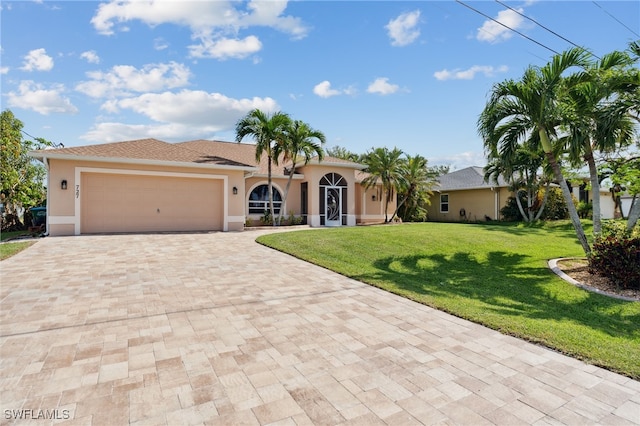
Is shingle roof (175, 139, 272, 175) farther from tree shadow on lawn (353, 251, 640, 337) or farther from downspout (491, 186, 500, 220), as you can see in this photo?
downspout (491, 186, 500, 220)

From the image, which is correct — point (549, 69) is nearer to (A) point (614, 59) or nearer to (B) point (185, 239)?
(A) point (614, 59)

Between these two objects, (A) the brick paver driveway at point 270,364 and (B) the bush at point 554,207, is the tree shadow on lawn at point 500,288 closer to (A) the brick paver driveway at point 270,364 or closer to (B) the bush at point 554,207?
(A) the brick paver driveway at point 270,364

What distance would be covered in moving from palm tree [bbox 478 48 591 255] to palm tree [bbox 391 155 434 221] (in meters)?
11.8

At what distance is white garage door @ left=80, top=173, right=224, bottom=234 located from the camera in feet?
48.2

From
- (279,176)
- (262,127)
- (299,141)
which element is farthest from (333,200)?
(262,127)

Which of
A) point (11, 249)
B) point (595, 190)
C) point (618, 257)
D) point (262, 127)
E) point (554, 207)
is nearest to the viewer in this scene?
point (618, 257)

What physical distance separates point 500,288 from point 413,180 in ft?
53.4

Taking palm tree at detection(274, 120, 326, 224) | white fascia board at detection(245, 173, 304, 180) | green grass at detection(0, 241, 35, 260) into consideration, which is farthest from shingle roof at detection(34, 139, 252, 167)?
green grass at detection(0, 241, 35, 260)

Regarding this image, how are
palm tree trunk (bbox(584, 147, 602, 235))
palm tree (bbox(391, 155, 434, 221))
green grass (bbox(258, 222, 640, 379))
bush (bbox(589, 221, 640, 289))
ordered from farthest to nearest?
palm tree (bbox(391, 155, 434, 221)) < palm tree trunk (bbox(584, 147, 602, 235)) < bush (bbox(589, 221, 640, 289)) < green grass (bbox(258, 222, 640, 379))

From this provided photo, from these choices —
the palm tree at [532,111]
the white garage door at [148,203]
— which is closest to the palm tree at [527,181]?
the palm tree at [532,111]

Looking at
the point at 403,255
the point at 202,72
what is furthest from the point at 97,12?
the point at 403,255

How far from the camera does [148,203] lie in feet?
51.4

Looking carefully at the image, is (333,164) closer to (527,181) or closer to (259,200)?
(259,200)

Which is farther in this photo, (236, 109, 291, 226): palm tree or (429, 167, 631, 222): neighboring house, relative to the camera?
(429, 167, 631, 222): neighboring house
